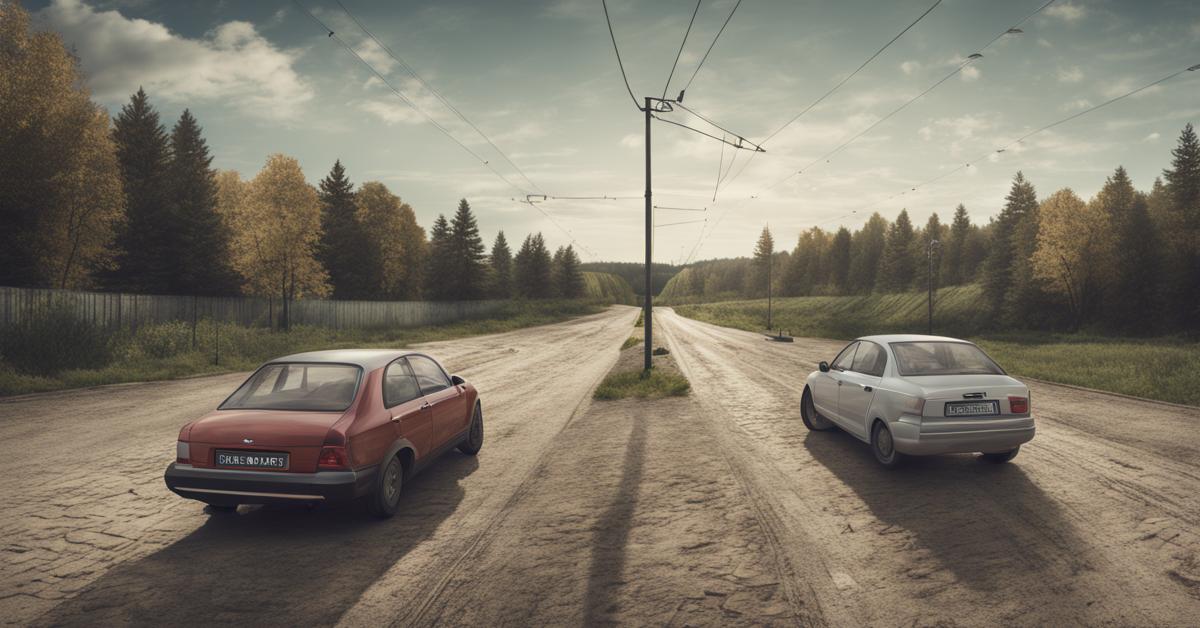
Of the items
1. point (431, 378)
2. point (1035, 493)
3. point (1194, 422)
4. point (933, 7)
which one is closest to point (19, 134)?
point (431, 378)

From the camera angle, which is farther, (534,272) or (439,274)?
(534,272)

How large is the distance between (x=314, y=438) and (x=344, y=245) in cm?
5406

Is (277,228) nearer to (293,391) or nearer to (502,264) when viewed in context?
(293,391)

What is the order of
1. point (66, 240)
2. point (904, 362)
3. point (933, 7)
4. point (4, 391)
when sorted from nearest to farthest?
point (904, 362) → point (933, 7) → point (4, 391) → point (66, 240)

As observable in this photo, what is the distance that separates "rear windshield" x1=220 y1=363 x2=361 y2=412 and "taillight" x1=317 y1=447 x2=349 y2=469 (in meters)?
0.52

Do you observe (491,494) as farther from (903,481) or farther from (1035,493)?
(1035,493)

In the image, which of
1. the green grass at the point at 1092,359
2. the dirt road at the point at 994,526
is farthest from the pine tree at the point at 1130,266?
the dirt road at the point at 994,526

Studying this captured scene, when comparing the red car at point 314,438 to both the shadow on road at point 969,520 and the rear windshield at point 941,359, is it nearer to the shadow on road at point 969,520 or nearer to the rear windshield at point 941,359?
the shadow on road at point 969,520

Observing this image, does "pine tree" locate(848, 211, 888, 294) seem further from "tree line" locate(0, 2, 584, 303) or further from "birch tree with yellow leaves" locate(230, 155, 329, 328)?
"birch tree with yellow leaves" locate(230, 155, 329, 328)

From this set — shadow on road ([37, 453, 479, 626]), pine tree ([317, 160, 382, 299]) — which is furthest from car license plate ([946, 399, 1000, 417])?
pine tree ([317, 160, 382, 299])

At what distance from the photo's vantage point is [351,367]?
5.99 m

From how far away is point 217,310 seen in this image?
3438cm

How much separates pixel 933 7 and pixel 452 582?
546 inches

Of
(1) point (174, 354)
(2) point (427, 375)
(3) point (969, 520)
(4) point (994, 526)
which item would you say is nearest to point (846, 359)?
(3) point (969, 520)
